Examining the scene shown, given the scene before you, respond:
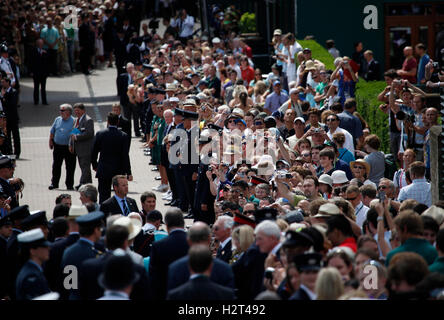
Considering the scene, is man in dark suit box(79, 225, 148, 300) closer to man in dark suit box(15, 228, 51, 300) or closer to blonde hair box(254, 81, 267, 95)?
man in dark suit box(15, 228, 51, 300)

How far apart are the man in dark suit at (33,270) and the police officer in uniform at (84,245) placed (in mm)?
214

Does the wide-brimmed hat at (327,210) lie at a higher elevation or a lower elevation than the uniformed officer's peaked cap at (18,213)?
higher

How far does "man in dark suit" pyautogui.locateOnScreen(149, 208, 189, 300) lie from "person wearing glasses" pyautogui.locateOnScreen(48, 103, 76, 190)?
27.8 ft

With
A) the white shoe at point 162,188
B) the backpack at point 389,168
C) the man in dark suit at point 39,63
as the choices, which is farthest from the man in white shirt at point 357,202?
the man in dark suit at point 39,63

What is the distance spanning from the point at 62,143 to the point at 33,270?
30.7ft

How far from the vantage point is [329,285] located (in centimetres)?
623

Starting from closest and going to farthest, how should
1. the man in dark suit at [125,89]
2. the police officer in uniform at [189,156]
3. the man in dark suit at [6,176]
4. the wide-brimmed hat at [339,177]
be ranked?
the wide-brimmed hat at [339,177]
the man in dark suit at [6,176]
the police officer in uniform at [189,156]
the man in dark suit at [125,89]

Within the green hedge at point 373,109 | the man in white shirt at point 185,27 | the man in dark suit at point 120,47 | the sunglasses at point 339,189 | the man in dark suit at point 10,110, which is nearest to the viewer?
the sunglasses at point 339,189

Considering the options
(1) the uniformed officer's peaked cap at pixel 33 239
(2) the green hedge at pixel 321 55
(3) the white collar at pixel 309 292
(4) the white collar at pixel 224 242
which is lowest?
(4) the white collar at pixel 224 242

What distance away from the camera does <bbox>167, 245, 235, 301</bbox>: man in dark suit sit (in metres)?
6.64

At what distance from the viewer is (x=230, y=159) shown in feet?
42.2

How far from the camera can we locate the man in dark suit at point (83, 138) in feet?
53.6

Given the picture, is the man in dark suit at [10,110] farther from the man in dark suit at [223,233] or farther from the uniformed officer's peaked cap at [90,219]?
the uniformed officer's peaked cap at [90,219]
